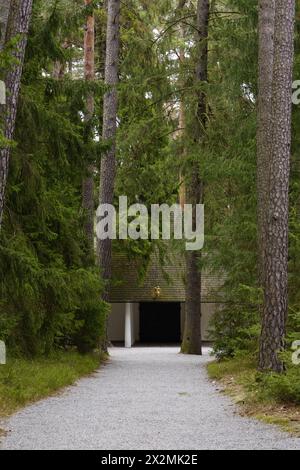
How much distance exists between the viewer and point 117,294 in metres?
30.9

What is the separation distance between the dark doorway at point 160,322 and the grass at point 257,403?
753 inches

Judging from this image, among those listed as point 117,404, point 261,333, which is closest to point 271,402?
point 261,333

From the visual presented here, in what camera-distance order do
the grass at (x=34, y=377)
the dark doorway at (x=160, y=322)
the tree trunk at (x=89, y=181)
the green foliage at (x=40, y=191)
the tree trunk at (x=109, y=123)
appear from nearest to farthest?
1. the grass at (x=34, y=377)
2. the green foliage at (x=40, y=191)
3. the tree trunk at (x=89, y=181)
4. the tree trunk at (x=109, y=123)
5. the dark doorway at (x=160, y=322)

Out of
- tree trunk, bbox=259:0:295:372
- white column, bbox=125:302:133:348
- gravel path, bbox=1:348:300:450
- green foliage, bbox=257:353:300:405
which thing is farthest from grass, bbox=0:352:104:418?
white column, bbox=125:302:133:348

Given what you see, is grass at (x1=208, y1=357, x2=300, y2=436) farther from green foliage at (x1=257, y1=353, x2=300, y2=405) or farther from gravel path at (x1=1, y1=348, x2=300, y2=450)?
gravel path at (x1=1, y1=348, x2=300, y2=450)

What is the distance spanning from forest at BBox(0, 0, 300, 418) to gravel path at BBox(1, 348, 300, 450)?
116 cm

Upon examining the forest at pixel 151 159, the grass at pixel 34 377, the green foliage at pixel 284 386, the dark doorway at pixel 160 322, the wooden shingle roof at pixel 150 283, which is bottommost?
the dark doorway at pixel 160 322

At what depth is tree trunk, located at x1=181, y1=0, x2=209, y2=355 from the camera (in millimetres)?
21016

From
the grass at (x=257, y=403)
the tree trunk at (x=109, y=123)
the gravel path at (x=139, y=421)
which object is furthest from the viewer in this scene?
the tree trunk at (x=109, y=123)

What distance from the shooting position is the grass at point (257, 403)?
8578 mm

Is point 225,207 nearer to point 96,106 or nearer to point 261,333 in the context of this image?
point 96,106

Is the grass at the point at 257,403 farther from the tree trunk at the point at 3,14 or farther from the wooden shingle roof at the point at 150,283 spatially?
the wooden shingle roof at the point at 150,283

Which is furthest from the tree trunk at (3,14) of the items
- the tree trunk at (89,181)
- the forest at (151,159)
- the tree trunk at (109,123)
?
the tree trunk at (109,123)

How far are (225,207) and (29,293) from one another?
10.8 metres
